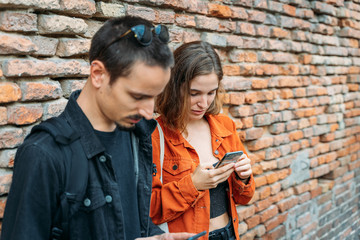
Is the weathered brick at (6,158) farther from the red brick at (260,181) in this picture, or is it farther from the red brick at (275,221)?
the red brick at (275,221)

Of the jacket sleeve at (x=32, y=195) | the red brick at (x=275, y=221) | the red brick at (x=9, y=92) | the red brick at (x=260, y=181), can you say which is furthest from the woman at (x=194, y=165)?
the red brick at (x=275, y=221)

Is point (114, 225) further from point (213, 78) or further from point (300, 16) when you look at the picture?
point (300, 16)

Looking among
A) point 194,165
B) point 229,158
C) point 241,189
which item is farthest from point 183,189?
point 241,189

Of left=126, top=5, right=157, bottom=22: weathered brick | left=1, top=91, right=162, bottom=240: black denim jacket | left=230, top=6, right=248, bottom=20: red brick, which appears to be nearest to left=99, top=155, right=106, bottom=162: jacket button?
left=1, top=91, right=162, bottom=240: black denim jacket

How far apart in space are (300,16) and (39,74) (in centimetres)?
275

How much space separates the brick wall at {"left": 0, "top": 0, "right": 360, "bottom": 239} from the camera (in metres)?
1.77

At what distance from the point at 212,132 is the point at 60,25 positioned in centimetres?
101

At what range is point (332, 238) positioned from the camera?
14.9 feet

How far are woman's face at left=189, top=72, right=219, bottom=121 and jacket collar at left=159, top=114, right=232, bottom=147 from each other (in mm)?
143

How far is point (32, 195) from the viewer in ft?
3.90

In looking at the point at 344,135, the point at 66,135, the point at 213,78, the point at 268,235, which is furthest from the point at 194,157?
the point at 344,135

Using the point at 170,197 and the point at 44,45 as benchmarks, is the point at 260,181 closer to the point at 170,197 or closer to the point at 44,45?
the point at 170,197

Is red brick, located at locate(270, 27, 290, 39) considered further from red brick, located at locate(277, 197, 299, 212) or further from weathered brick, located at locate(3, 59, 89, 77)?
weathered brick, located at locate(3, 59, 89, 77)

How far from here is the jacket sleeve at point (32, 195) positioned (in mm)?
1183
